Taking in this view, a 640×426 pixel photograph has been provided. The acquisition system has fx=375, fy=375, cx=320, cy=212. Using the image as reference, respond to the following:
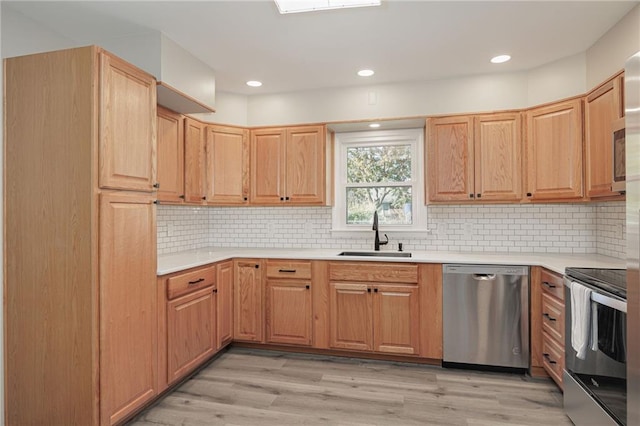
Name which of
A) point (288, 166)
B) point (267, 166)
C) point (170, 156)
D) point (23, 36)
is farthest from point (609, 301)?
point (23, 36)

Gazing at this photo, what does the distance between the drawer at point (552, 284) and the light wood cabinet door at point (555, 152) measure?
712mm

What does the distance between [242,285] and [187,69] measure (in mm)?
1941

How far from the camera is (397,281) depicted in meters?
3.27

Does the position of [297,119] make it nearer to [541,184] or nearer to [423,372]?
[541,184]

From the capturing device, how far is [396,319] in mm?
3271

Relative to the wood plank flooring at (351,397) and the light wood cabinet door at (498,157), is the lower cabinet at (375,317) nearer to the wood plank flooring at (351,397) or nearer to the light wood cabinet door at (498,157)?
the wood plank flooring at (351,397)

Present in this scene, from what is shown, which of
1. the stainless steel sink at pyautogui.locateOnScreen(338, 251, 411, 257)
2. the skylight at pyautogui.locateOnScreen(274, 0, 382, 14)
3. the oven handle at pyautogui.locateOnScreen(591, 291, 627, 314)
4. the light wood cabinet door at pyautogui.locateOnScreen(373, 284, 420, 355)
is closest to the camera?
the oven handle at pyautogui.locateOnScreen(591, 291, 627, 314)

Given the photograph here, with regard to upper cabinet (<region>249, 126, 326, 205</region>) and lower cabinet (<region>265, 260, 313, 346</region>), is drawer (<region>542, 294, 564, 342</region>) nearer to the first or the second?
lower cabinet (<region>265, 260, 313, 346</region>)

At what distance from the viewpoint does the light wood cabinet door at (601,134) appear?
2.58 meters

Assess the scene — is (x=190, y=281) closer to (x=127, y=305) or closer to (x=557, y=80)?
(x=127, y=305)

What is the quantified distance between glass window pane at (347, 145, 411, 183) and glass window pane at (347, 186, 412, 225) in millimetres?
109

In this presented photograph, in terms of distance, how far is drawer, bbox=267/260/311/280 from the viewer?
3459mm

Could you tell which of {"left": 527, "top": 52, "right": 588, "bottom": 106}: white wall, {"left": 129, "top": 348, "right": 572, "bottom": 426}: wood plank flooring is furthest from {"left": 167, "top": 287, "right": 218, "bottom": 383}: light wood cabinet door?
{"left": 527, "top": 52, "right": 588, "bottom": 106}: white wall

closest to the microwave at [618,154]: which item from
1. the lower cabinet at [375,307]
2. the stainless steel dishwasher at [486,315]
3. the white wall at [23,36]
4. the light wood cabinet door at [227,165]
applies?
the stainless steel dishwasher at [486,315]
